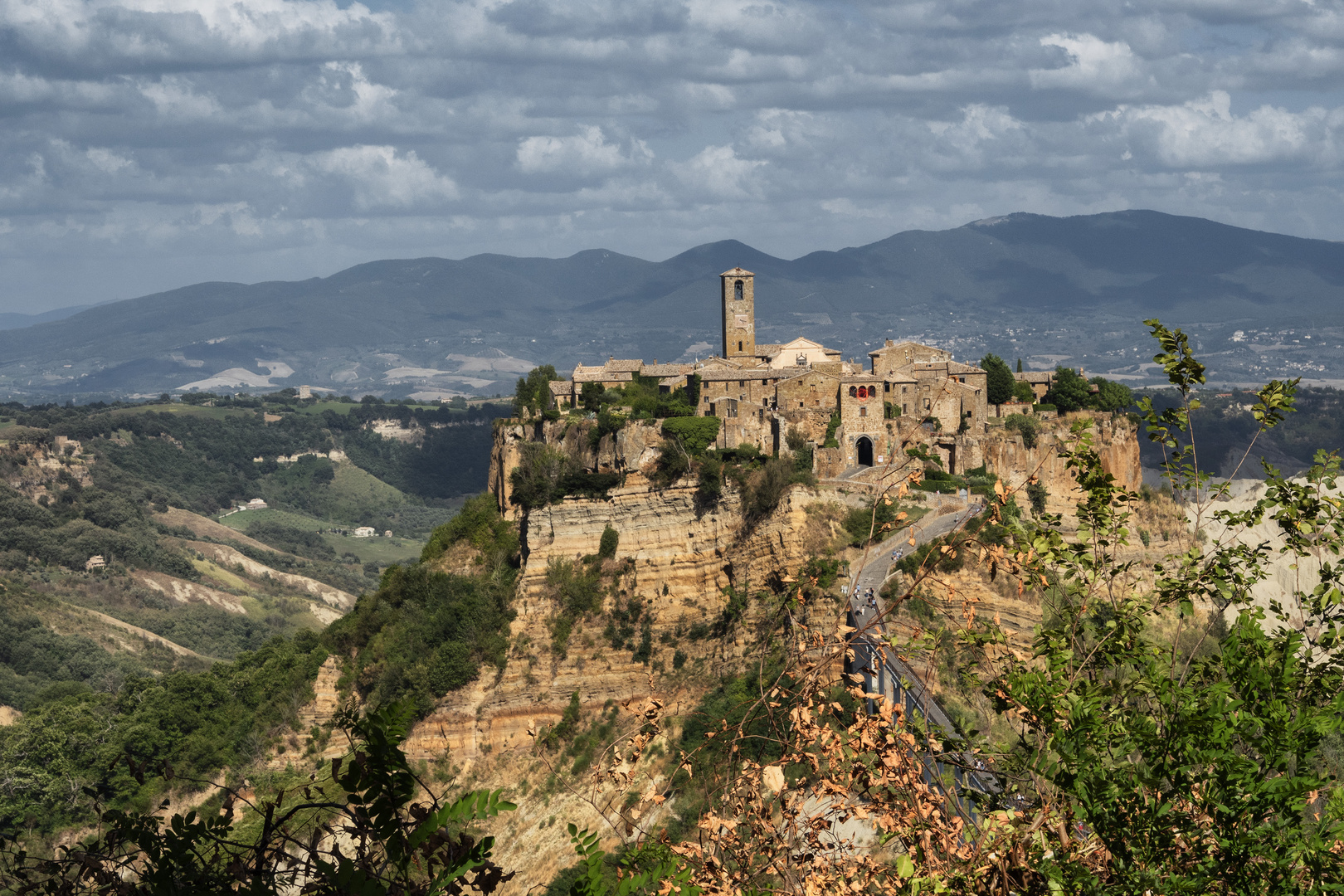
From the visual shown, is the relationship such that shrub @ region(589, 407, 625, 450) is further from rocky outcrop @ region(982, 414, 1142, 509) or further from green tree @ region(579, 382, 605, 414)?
rocky outcrop @ region(982, 414, 1142, 509)

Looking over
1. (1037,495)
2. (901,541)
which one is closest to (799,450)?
(901,541)

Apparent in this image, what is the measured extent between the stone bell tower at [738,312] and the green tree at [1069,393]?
39.8ft

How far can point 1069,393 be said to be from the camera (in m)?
47.8

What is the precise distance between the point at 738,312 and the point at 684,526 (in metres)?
13.7

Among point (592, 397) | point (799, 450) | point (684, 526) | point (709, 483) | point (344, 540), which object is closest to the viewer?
point (799, 450)

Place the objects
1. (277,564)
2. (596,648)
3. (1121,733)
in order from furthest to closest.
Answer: (277,564)
(596,648)
(1121,733)

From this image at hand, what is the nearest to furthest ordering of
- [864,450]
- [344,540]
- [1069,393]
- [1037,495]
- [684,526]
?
[1037,495], [864,450], [684,526], [1069,393], [344,540]

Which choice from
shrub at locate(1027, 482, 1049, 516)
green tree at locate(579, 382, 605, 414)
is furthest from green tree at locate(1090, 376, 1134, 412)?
green tree at locate(579, 382, 605, 414)

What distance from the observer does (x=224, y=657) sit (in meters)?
103

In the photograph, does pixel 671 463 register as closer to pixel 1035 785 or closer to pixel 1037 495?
pixel 1037 495

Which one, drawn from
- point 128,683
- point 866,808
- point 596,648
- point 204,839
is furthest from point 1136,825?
point 128,683

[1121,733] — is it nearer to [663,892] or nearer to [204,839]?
[663,892]

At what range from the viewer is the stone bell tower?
53594mm

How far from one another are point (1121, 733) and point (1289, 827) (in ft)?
3.64
